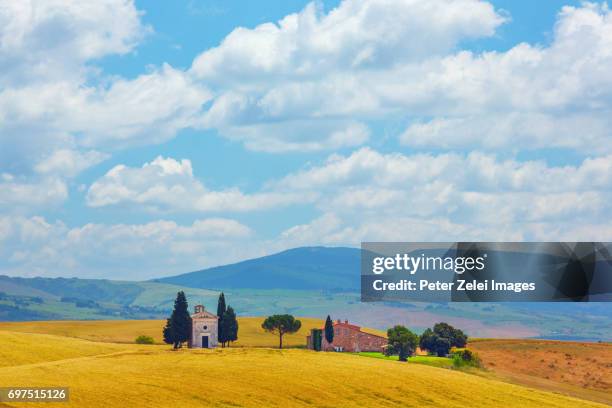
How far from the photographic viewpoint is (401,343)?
16738 centimetres

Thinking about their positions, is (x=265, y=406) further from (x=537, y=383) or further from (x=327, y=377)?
(x=537, y=383)

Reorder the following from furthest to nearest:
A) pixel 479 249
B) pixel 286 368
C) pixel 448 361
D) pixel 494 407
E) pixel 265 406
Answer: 1. pixel 479 249
2. pixel 448 361
3. pixel 286 368
4. pixel 494 407
5. pixel 265 406

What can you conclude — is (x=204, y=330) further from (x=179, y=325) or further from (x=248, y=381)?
(x=248, y=381)

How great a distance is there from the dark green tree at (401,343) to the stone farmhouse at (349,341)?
7.82m

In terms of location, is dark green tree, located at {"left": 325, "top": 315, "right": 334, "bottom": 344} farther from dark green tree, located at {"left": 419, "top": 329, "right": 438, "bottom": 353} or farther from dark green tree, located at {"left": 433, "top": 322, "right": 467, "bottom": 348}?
dark green tree, located at {"left": 433, "top": 322, "right": 467, "bottom": 348}

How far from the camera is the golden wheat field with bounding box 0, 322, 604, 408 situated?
97.2 meters

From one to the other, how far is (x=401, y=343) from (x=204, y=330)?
35.5 metres

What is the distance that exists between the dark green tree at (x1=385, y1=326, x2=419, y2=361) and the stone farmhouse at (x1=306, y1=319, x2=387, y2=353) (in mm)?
7821

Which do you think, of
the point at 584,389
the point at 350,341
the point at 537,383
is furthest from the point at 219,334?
the point at 584,389

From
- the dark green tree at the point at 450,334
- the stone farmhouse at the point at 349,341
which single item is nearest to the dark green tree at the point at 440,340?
the dark green tree at the point at 450,334

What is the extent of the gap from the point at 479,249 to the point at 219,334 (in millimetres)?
56328

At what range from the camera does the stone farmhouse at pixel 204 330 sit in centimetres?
15200

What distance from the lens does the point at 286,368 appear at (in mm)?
122375

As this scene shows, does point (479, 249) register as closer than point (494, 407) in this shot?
No
